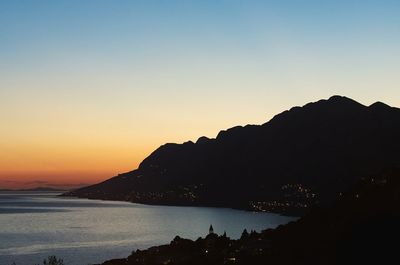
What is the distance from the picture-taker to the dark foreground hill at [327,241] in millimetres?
108625

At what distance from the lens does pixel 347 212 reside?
17150 centimetres

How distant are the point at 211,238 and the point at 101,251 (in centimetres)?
4883

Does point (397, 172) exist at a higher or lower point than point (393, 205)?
higher

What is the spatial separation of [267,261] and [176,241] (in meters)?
48.4

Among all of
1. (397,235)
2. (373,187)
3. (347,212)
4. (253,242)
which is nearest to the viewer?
(397,235)

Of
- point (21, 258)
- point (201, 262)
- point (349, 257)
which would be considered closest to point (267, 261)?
point (201, 262)

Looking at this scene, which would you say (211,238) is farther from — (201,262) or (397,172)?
(397,172)

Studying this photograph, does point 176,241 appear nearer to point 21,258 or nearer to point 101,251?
point 101,251

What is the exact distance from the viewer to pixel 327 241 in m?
139

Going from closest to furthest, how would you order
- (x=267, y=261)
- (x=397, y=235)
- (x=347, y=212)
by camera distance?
1. (x=397, y=235)
2. (x=267, y=261)
3. (x=347, y=212)

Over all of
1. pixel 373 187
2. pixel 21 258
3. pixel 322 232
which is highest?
pixel 373 187

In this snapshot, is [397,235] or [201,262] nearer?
[397,235]

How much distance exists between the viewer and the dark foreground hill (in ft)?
356

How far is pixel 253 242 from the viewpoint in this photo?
156 m
